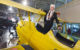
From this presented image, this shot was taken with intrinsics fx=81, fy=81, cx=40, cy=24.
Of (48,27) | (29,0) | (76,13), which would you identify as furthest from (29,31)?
(29,0)

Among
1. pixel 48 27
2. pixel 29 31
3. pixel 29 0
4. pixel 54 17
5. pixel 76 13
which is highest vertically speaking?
pixel 29 0

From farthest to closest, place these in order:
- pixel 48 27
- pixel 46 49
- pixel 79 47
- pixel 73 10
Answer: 1. pixel 73 10
2. pixel 48 27
3. pixel 46 49
4. pixel 79 47

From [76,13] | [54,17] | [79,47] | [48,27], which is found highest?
[76,13]

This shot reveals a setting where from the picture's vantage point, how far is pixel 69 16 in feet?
29.3

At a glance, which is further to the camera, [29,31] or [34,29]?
[29,31]

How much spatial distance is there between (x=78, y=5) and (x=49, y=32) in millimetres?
6938

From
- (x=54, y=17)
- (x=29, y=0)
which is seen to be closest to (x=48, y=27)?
(x=54, y=17)

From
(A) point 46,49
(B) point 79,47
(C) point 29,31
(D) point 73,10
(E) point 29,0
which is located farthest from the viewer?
(E) point 29,0

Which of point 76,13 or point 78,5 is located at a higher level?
point 78,5

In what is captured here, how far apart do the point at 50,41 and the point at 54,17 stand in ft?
2.05

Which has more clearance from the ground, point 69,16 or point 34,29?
point 69,16

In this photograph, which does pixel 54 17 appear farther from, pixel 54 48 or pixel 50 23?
pixel 54 48

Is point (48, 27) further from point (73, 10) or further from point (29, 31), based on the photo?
point (73, 10)

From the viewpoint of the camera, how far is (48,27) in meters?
1.96
